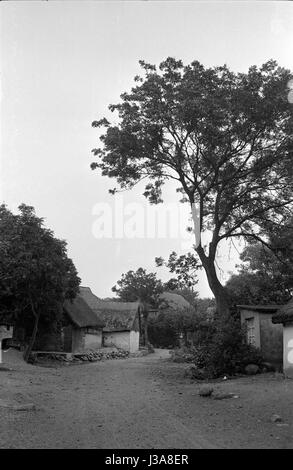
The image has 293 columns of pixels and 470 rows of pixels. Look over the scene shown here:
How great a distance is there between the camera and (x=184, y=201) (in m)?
26.6

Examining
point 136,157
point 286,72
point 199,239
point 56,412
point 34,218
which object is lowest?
point 56,412

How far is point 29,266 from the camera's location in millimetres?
26234

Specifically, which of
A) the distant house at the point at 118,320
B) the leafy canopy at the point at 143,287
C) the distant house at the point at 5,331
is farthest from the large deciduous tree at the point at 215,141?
the leafy canopy at the point at 143,287

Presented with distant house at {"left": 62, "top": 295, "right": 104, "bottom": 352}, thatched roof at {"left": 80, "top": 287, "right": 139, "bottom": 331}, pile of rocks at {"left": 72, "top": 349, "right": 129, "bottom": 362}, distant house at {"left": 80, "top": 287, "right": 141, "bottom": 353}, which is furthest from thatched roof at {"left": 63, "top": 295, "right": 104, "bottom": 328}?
thatched roof at {"left": 80, "top": 287, "right": 139, "bottom": 331}

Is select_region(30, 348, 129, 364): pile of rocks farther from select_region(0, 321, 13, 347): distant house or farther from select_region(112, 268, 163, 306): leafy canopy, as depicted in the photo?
select_region(112, 268, 163, 306): leafy canopy

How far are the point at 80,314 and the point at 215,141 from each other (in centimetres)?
2670

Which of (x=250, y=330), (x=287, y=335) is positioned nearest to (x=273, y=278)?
(x=250, y=330)

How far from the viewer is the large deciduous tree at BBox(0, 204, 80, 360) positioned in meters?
26.0

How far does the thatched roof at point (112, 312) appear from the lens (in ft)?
168

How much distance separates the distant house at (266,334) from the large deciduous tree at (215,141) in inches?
60.6

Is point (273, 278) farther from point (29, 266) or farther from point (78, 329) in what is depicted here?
point (78, 329)

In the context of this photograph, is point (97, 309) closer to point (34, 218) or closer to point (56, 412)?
point (34, 218)
